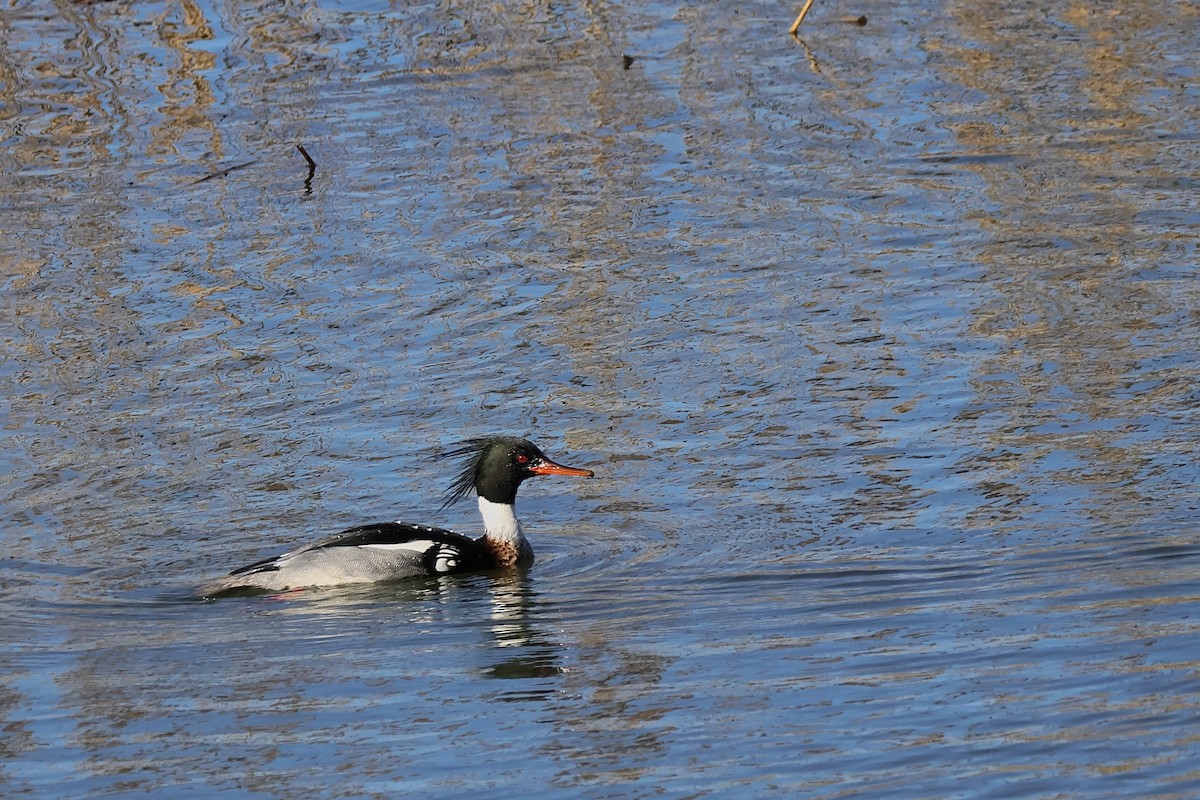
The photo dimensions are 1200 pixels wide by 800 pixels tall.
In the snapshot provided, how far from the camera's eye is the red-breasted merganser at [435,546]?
980 cm

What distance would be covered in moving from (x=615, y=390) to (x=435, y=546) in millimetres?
2063

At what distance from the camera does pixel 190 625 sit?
9.34 m

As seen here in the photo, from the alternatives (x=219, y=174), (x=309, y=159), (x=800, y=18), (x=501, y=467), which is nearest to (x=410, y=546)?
(x=501, y=467)

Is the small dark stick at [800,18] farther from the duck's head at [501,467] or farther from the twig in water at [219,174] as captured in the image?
the duck's head at [501,467]

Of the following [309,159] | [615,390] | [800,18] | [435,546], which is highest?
[800,18]

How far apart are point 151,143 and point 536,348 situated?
534 centimetres

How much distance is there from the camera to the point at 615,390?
39.2 feet

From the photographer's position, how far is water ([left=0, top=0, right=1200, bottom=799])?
7754 millimetres

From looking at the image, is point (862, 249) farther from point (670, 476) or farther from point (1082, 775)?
point (1082, 775)

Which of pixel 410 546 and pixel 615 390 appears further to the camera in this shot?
pixel 615 390

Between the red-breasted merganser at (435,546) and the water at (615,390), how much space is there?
0.15 meters

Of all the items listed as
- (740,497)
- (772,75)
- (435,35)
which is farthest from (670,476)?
(435,35)

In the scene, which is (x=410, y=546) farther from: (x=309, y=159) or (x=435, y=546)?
(x=309, y=159)

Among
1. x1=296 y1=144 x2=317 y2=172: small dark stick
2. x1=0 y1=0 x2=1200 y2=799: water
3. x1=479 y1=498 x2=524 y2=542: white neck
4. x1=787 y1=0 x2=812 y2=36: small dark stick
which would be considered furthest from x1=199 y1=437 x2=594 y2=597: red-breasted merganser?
x1=787 y1=0 x2=812 y2=36: small dark stick
